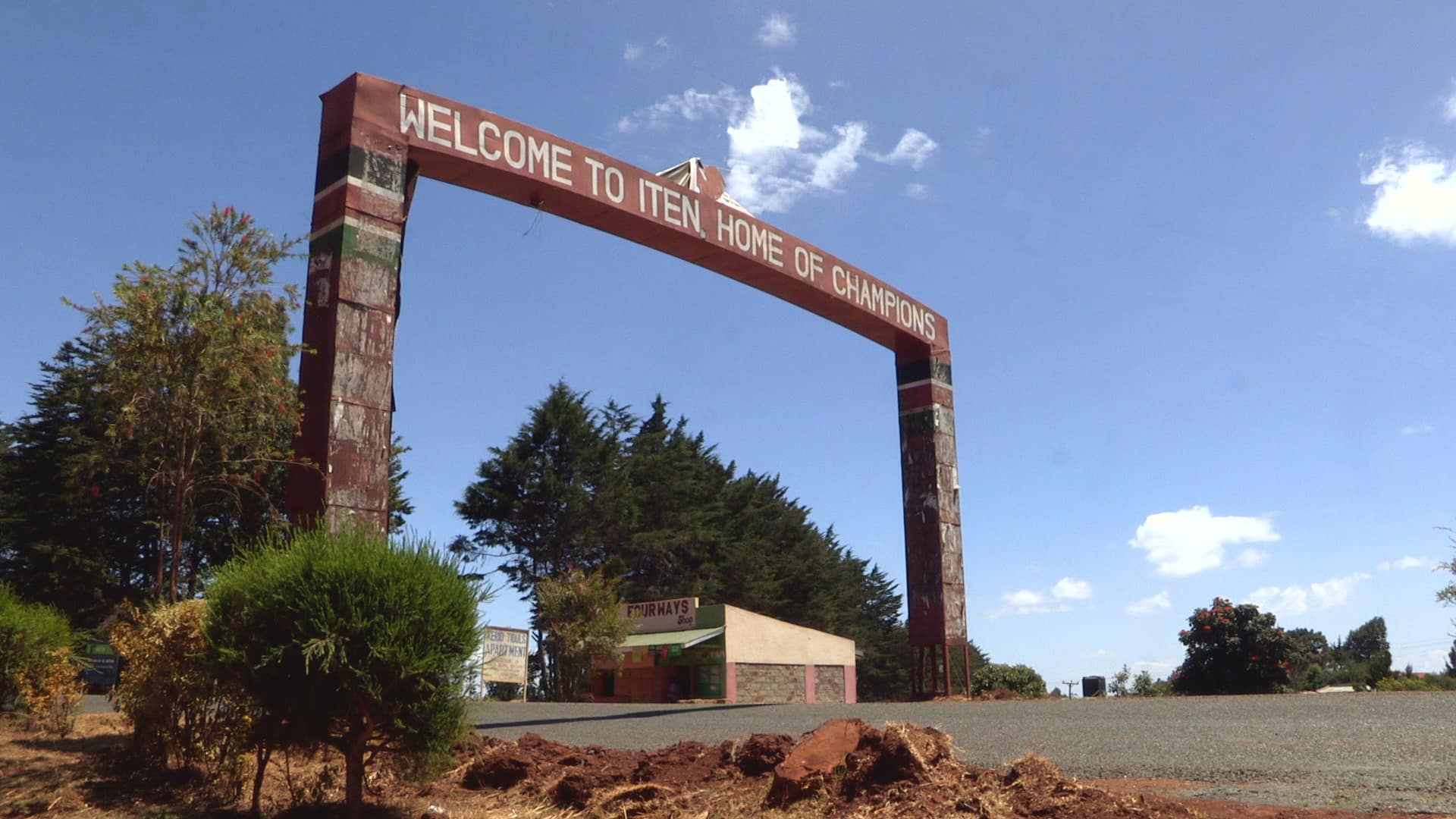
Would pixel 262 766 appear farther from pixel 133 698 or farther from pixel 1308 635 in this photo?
pixel 1308 635

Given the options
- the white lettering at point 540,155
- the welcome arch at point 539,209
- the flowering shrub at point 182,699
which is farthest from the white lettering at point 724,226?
the flowering shrub at point 182,699

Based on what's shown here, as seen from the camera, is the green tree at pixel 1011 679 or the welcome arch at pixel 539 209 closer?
the welcome arch at pixel 539 209

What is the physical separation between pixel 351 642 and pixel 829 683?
26.5 metres

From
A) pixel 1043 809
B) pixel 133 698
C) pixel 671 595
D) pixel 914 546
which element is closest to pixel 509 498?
pixel 671 595

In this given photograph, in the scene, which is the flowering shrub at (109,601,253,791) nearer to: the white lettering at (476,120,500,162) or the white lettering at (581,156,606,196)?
the white lettering at (476,120,500,162)

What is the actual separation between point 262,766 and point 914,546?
11452mm

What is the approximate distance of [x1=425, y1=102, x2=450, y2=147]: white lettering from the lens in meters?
11.0

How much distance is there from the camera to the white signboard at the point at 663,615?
1222 inches

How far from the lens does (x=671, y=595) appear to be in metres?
43.3

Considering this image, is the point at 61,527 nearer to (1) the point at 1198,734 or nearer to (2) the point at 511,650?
(2) the point at 511,650

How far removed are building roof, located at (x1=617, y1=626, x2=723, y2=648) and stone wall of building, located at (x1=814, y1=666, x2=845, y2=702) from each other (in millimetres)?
3991

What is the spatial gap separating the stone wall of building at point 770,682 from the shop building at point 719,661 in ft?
0.07

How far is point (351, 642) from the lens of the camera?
250 inches

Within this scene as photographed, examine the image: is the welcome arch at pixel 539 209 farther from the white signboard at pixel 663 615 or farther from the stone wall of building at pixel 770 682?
the white signboard at pixel 663 615
